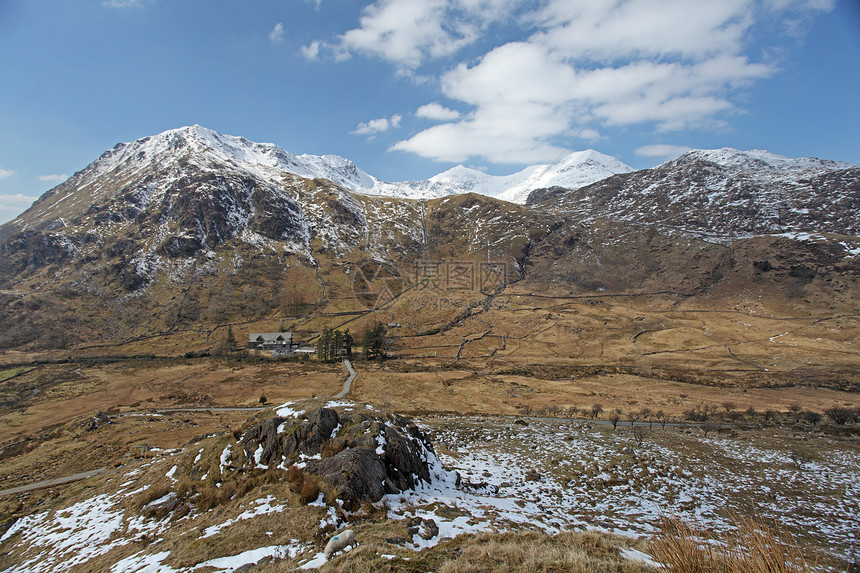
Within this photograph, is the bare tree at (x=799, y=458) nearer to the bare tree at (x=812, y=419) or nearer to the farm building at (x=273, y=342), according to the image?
the bare tree at (x=812, y=419)

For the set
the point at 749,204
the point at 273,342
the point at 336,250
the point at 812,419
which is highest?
the point at 749,204

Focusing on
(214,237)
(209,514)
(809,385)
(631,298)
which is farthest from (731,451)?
(214,237)

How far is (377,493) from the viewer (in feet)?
38.3

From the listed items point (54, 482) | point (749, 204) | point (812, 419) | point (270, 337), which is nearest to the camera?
point (54, 482)

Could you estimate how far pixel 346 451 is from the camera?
12.7 metres

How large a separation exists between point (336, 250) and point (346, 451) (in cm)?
16429

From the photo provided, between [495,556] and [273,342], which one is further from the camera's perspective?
[273,342]

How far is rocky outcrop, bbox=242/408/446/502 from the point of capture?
11.8 m

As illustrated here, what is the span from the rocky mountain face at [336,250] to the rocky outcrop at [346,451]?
94174mm

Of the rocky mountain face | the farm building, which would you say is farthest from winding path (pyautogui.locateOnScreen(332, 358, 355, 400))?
the rocky mountain face

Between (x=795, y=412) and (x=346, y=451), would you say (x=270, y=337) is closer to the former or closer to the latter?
(x=346, y=451)

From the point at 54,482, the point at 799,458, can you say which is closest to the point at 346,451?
the point at 54,482

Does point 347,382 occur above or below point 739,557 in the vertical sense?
below

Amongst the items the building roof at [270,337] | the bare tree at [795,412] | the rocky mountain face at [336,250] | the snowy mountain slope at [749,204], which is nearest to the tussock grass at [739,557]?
the bare tree at [795,412]
